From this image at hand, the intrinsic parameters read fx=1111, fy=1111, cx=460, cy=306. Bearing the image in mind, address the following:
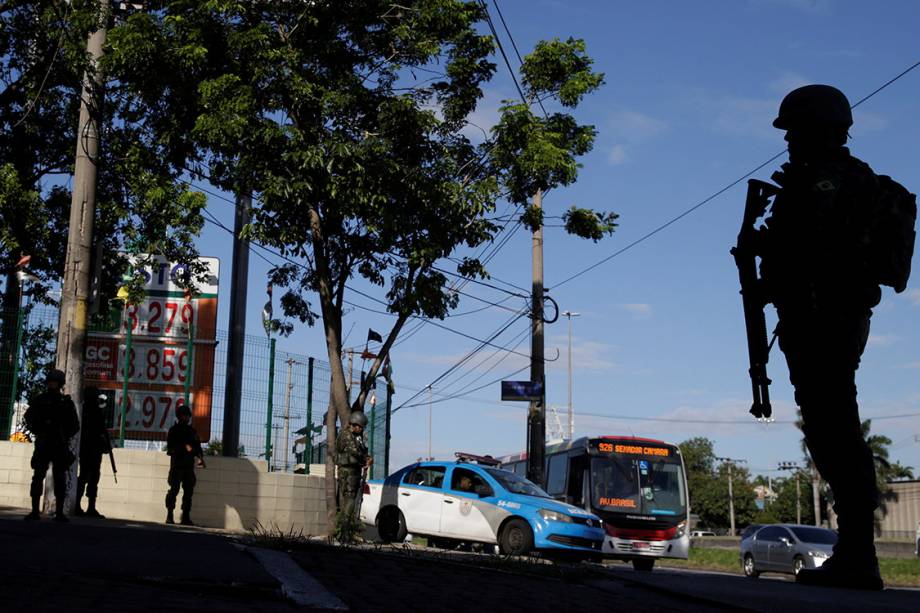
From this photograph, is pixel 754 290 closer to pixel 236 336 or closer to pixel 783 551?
pixel 236 336

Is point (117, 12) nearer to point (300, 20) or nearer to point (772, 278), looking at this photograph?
point (300, 20)

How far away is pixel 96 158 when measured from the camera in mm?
16172

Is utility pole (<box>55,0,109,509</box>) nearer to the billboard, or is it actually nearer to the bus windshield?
the billboard

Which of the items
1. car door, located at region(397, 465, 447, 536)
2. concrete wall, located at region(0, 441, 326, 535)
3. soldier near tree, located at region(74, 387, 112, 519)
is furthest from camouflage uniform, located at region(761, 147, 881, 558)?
car door, located at region(397, 465, 447, 536)

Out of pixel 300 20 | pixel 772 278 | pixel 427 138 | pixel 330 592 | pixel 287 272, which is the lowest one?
pixel 330 592

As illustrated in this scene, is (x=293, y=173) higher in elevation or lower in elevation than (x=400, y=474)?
higher

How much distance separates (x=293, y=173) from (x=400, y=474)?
699 centimetres

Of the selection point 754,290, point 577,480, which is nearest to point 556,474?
point 577,480

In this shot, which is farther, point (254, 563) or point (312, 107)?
point (312, 107)

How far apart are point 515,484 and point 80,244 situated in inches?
324

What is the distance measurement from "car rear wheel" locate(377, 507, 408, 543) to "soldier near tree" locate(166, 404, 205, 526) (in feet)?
12.9

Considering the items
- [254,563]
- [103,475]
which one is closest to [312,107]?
[103,475]

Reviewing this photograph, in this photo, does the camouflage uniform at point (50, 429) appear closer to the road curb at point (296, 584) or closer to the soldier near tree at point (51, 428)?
the soldier near tree at point (51, 428)

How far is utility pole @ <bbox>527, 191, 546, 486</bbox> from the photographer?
27.7 m
